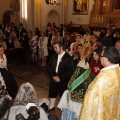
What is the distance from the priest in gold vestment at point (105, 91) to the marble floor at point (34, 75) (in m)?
3.66

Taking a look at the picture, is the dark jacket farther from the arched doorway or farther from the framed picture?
the framed picture

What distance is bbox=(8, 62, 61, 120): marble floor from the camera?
7.08 metres

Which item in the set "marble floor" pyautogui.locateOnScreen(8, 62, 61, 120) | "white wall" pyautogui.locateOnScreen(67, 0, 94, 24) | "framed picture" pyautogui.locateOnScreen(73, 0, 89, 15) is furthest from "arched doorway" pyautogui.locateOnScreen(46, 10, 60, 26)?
"marble floor" pyautogui.locateOnScreen(8, 62, 61, 120)

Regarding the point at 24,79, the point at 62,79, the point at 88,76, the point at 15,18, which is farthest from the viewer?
the point at 15,18

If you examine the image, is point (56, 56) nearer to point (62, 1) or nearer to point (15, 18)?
point (62, 1)

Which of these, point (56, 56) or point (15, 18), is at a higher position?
point (15, 18)

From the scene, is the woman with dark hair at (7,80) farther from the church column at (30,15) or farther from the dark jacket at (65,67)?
the church column at (30,15)

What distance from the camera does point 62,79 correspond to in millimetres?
5137

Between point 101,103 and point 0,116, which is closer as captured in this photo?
point 0,116

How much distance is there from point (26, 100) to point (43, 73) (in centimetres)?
602

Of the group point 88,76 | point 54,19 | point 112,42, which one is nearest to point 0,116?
point 88,76

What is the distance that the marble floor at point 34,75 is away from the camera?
7078 mm

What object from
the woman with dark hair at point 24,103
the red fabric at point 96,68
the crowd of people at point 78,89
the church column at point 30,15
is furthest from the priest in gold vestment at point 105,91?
the church column at point 30,15

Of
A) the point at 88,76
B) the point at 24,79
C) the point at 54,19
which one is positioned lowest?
the point at 24,79
